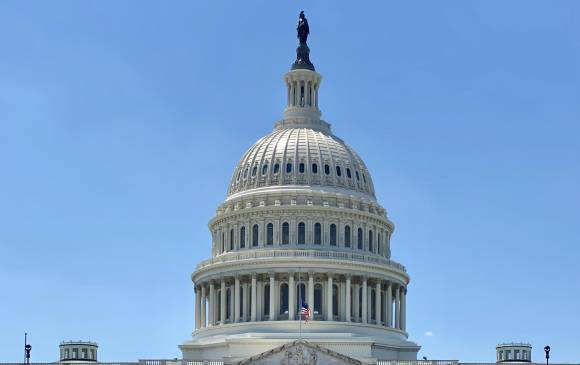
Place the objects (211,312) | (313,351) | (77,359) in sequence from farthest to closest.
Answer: (211,312)
(77,359)
(313,351)

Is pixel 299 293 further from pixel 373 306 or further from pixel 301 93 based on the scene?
pixel 301 93

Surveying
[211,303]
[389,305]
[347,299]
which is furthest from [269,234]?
[389,305]

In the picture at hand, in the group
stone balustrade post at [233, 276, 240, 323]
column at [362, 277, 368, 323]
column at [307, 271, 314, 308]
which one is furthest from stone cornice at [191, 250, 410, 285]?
column at [362, 277, 368, 323]

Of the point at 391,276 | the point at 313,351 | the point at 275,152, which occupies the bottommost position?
the point at 313,351

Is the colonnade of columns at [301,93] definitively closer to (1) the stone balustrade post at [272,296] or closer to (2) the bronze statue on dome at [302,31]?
(2) the bronze statue on dome at [302,31]

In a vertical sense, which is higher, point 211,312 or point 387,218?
point 387,218

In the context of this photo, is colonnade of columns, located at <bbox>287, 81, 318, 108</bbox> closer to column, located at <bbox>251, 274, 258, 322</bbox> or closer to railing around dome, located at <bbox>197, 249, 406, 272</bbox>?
railing around dome, located at <bbox>197, 249, 406, 272</bbox>

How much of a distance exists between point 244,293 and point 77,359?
65.5ft

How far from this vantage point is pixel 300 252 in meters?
167

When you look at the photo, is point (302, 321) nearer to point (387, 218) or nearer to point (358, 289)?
point (358, 289)

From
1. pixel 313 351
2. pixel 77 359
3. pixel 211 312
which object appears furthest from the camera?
pixel 211 312

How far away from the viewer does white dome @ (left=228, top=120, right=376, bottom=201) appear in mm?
173875

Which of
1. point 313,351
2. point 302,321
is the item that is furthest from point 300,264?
point 313,351

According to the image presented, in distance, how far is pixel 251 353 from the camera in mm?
156875
